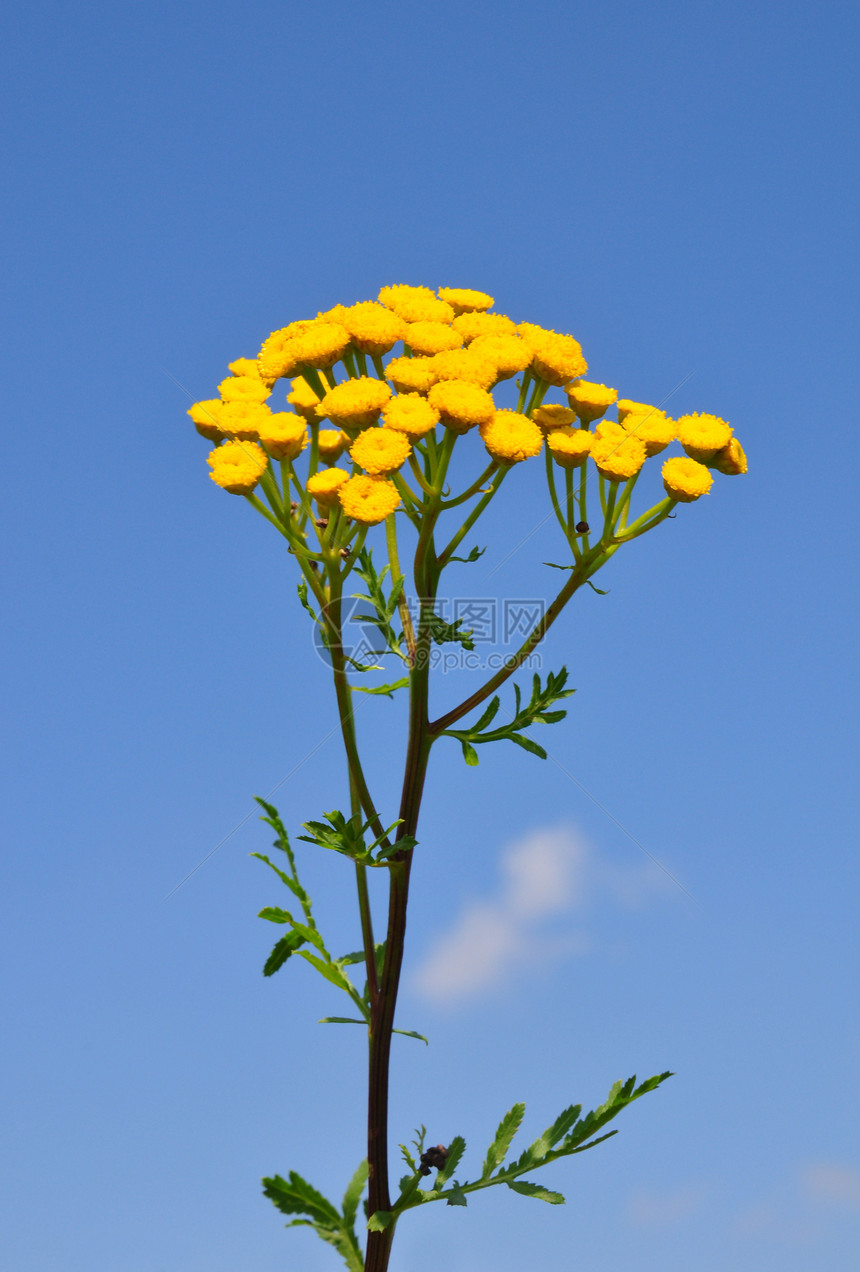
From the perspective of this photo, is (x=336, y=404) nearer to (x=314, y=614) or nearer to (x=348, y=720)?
(x=314, y=614)

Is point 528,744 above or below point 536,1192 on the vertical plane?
above

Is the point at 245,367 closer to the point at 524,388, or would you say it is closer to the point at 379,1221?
the point at 524,388

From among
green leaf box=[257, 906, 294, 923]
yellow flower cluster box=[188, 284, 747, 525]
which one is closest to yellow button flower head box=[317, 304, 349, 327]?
yellow flower cluster box=[188, 284, 747, 525]

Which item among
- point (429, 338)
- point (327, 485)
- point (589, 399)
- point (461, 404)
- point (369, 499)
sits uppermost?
point (429, 338)

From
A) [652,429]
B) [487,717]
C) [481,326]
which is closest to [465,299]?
[481,326]

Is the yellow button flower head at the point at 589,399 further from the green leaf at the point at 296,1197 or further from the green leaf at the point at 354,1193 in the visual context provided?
the green leaf at the point at 354,1193

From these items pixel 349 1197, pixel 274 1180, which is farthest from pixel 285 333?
pixel 349 1197
